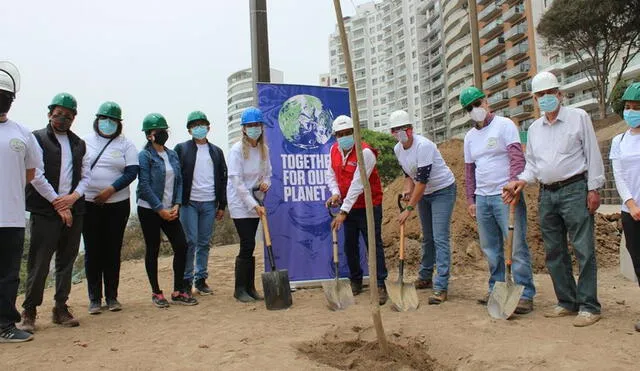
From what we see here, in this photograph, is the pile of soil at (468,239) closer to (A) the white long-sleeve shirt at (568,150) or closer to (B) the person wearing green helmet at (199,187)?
(B) the person wearing green helmet at (199,187)

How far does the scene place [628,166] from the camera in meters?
3.72

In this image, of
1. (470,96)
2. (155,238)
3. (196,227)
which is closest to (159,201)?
(155,238)

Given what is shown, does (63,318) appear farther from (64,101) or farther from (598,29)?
(598,29)

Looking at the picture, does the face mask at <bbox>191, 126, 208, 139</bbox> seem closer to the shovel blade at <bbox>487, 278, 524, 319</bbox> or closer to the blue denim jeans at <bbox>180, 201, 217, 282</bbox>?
the blue denim jeans at <bbox>180, 201, 217, 282</bbox>

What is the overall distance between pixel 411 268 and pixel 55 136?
4.78 metres

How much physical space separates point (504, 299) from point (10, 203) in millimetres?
3958

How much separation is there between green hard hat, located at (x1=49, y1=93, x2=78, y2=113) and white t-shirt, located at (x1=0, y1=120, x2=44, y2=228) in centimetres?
45

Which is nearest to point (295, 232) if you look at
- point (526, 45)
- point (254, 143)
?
point (254, 143)

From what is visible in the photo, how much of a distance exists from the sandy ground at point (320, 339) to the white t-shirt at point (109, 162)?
117 centimetres

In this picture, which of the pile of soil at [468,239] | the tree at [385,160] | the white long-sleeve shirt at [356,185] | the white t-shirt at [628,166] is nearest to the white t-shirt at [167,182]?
the white long-sleeve shirt at [356,185]

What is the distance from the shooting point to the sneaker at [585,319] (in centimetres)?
382

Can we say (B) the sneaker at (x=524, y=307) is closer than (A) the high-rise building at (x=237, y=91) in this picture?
Yes

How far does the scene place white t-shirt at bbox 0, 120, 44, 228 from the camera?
3.68 metres

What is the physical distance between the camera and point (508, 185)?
167 inches
